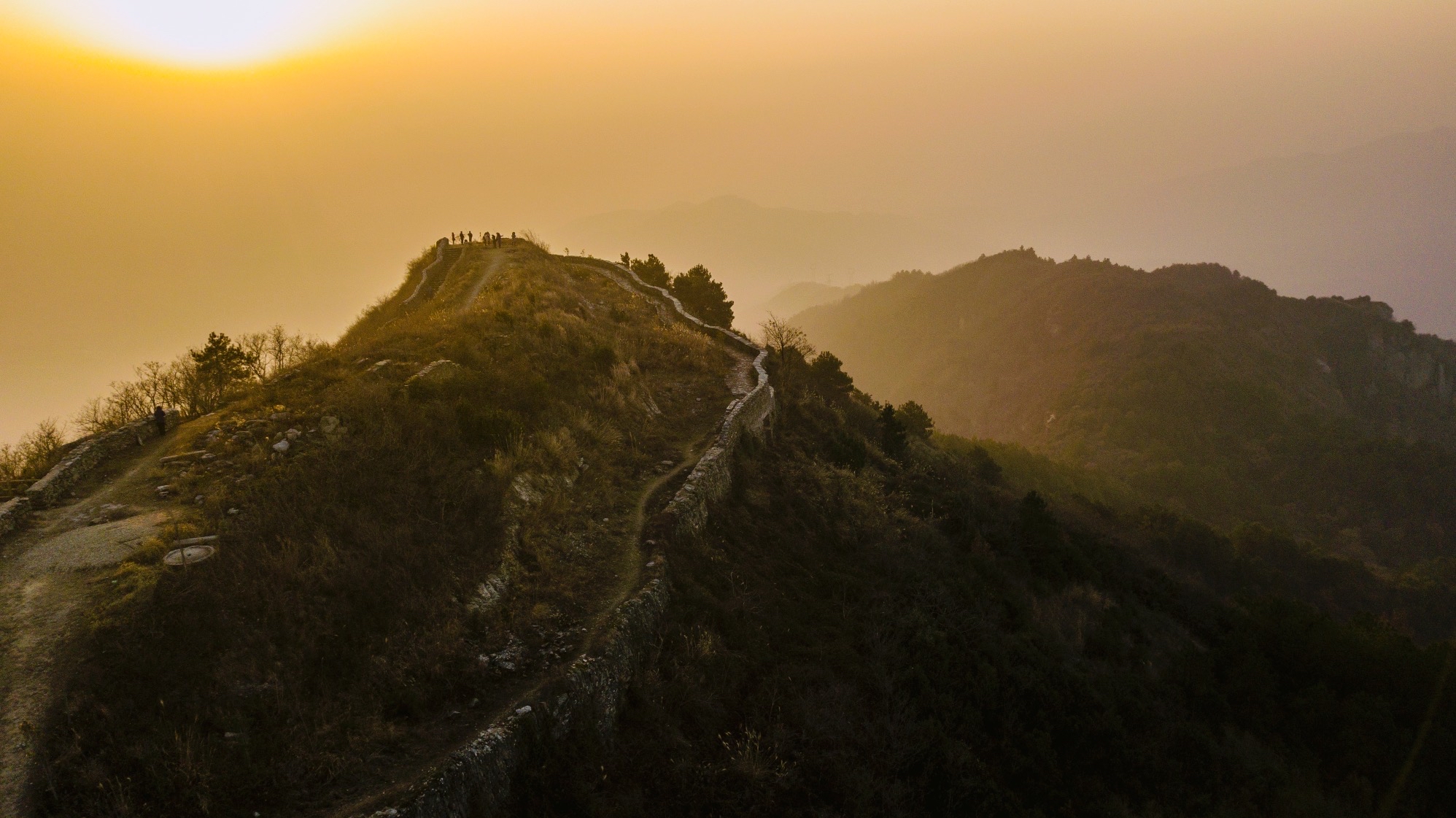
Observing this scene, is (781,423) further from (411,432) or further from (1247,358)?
(1247,358)

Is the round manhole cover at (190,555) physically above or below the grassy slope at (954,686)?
above

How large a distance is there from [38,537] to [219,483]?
7.26ft

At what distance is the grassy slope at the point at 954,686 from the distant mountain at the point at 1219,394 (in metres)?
64.4

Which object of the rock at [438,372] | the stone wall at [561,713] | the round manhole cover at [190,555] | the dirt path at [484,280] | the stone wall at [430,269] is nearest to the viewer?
the stone wall at [561,713]

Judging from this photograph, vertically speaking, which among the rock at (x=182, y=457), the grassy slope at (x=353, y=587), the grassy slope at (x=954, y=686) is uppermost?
the rock at (x=182, y=457)

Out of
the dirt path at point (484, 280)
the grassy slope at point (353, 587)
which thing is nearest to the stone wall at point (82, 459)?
the grassy slope at point (353, 587)

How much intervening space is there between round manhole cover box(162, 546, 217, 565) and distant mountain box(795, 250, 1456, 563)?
87.8 metres

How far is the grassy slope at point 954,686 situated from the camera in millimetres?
9055

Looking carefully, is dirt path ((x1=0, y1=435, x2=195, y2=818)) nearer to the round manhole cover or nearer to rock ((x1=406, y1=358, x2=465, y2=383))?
the round manhole cover

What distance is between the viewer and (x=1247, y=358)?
10075 cm

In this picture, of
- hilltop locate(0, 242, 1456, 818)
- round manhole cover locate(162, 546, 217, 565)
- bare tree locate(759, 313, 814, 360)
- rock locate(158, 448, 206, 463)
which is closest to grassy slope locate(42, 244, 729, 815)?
hilltop locate(0, 242, 1456, 818)

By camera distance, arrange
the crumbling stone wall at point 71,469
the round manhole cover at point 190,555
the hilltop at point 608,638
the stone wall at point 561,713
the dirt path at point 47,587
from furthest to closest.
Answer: the crumbling stone wall at point 71,469 → the round manhole cover at point 190,555 → the hilltop at point 608,638 → the stone wall at point 561,713 → the dirt path at point 47,587

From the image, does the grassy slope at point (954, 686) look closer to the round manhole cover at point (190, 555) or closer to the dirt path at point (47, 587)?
the dirt path at point (47, 587)

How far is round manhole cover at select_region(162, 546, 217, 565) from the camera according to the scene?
8633 mm
